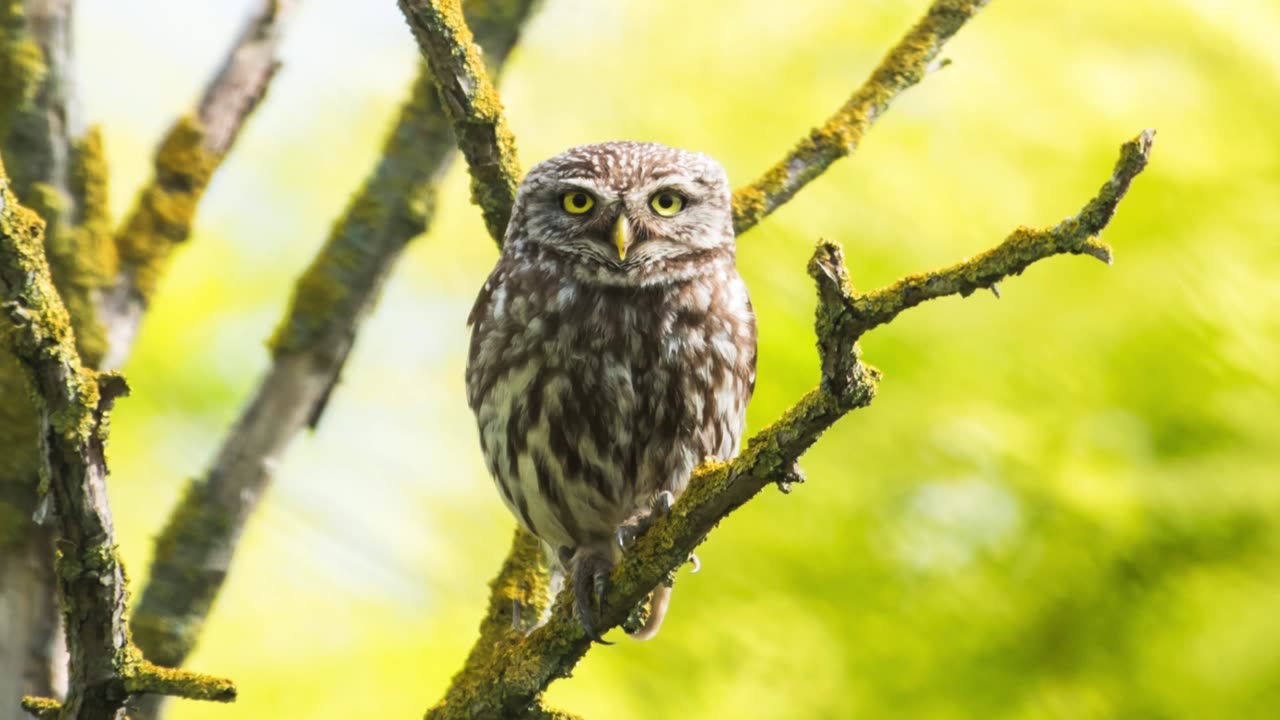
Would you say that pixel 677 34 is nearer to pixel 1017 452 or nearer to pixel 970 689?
pixel 1017 452

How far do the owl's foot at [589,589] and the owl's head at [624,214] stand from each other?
0.69 m

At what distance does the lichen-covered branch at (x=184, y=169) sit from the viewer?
4.13m

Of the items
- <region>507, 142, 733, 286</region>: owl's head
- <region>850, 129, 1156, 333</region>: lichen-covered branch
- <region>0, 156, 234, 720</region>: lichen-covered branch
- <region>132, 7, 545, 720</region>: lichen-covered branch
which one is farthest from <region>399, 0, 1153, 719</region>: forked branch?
<region>0, 156, 234, 720</region>: lichen-covered branch

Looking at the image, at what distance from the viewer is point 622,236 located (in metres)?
3.35

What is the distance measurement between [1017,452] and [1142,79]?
57.4 inches

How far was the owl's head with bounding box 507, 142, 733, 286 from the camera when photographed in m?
3.40

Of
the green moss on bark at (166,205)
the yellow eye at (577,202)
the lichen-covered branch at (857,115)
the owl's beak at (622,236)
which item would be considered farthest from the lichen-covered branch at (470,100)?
the green moss on bark at (166,205)

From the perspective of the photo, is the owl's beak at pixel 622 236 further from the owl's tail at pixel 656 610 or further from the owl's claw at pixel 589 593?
the owl's tail at pixel 656 610

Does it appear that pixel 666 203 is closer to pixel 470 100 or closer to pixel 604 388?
pixel 604 388

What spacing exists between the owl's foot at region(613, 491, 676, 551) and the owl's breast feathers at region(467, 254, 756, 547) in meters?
0.04

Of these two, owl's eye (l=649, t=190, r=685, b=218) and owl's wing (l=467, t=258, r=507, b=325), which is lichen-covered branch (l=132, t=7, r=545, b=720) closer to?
owl's wing (l=467, t=258, r=507, b=325)

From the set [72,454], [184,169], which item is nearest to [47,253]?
[184,169]

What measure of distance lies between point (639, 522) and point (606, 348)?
42 cm

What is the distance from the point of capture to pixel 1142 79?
4.83 m
